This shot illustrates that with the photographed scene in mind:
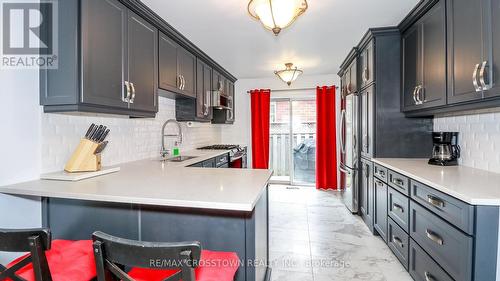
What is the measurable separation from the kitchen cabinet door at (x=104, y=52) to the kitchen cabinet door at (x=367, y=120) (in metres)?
2.61

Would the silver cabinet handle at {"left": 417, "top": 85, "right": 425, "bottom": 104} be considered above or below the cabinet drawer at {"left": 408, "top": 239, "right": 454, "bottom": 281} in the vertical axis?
above

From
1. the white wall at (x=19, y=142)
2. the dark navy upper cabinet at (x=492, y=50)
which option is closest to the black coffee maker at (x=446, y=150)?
the dark navy upper cabinet at (x=492, y=50)

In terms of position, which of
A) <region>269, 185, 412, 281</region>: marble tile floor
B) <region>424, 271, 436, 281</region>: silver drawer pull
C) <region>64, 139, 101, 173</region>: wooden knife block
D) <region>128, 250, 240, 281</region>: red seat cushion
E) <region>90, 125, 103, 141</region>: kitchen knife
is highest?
<region>90, 125, 103, 141</region>: kitchen knife

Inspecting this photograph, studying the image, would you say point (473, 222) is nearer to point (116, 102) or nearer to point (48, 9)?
point (116, 102)

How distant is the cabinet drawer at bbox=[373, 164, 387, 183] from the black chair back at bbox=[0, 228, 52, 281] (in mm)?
2650

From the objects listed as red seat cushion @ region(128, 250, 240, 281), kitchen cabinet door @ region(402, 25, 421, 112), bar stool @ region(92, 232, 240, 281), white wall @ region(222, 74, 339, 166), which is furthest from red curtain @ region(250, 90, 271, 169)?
bar stool @ region(92, 232, 240, 281)

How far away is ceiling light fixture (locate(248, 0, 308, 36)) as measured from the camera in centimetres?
165

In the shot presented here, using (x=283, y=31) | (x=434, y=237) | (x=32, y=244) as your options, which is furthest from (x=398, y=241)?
(x=32, y=244)

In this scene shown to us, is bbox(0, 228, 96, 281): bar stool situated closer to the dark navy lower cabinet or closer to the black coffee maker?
the dark navy lower cabinet

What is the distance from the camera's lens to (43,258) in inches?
34.9

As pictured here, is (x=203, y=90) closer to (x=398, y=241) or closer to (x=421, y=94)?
(x=421, y=94)

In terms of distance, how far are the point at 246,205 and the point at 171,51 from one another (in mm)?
2346

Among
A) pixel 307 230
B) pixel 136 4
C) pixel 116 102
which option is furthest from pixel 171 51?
pixel 307 230

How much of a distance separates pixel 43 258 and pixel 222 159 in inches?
117
